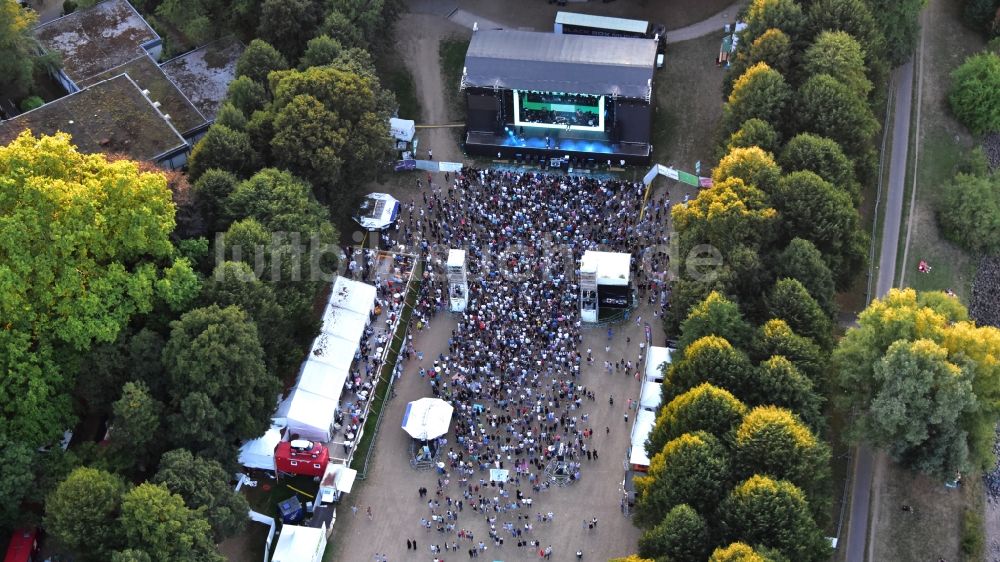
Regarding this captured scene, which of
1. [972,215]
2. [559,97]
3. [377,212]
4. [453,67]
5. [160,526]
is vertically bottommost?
[160,526]

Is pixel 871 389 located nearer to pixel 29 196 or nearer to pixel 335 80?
pixel 335 80

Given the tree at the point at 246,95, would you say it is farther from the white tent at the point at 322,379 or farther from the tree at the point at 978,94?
the tree at the point at 978,94

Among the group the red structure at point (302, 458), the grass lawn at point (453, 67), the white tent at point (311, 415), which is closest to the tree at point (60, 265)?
the white tent at point (311, 415)

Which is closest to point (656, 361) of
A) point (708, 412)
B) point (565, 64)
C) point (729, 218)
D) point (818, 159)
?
point (729, 218)

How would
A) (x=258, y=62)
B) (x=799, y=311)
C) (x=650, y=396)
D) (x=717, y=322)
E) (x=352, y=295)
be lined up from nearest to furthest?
(x=717, y=322) → (x=799, y=311) → (x=650, y=396) → (x=352, y=295) → (x=258, y=62)

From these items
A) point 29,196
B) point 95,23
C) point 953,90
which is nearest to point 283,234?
point 29,196

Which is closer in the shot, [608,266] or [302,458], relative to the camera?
[302,458]

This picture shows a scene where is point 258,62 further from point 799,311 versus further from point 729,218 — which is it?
point 799,311
